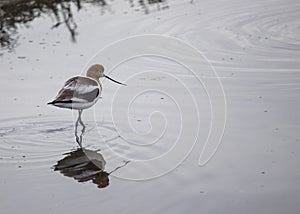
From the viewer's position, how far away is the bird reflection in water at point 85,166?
6465 mm

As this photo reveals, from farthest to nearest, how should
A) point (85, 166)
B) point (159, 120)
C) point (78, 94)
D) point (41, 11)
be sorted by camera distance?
1. point (41, 11)
2. point (159, 120)
3. point (78, 94)
4. point (85, 166)

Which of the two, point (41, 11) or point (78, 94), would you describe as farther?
point (41, 11)

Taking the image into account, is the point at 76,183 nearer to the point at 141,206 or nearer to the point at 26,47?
the point at 141,206

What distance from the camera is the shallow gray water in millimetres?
6008

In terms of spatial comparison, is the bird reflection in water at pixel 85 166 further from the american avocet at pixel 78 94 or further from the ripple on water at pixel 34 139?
the american avocet at pixel 78 94

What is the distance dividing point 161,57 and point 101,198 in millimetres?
4379

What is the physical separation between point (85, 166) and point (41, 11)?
6.59m

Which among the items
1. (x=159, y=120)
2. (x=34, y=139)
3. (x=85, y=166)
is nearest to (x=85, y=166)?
(x=85, y=166)

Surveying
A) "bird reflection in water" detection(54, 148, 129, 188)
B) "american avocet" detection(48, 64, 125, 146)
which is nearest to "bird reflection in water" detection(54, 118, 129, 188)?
"bird reflection in water" detection(54, 148, 129, 188)

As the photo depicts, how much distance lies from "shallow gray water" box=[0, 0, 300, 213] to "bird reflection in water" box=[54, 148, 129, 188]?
0.02 m

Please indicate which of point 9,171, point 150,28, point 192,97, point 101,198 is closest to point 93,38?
point 150,28

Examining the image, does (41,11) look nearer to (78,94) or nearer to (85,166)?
(78,94)

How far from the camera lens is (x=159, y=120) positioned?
780 centimetres

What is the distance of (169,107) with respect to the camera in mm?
8219
